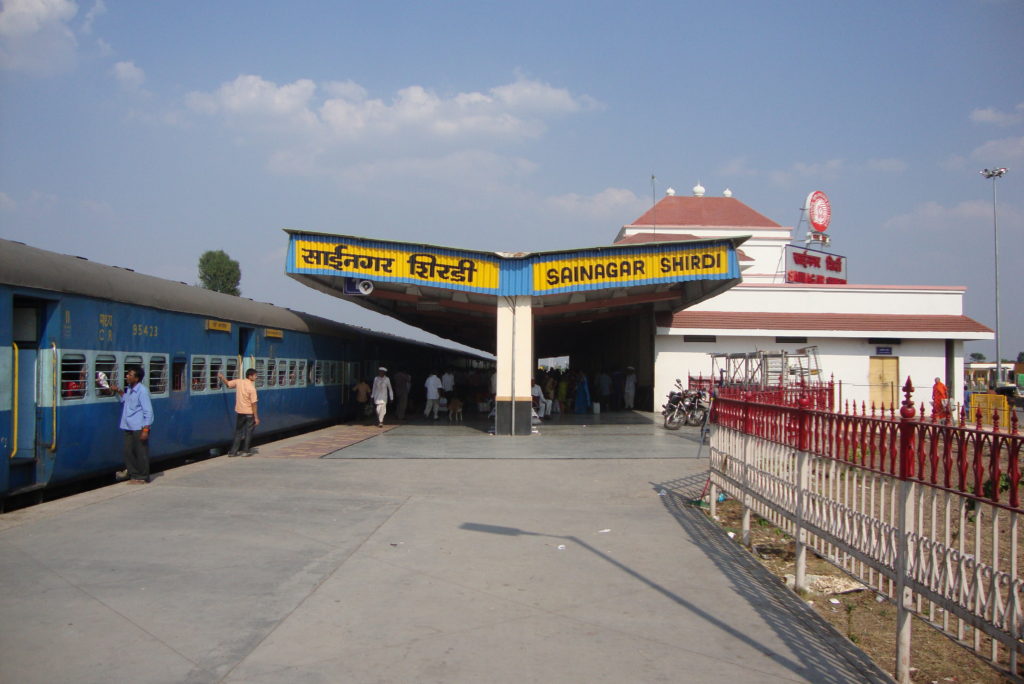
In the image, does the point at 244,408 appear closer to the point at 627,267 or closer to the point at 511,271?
the point at 511,271

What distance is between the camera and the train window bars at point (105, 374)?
33.0ft

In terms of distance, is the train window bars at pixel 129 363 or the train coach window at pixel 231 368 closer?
the train window bars at pixel 129 363

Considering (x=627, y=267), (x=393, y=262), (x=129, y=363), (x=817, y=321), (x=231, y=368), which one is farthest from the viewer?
(x=817, y=321)

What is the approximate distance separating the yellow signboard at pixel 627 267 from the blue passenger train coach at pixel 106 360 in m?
6.29

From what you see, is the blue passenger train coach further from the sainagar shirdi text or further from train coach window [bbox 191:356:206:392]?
the sainagar shirdi text

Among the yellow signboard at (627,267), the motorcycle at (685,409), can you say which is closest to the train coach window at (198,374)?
the yellow signboard at (627,267)

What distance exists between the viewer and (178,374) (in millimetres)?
12461

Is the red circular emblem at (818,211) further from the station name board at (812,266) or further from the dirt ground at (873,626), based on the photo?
the dirt ground at (873,626)

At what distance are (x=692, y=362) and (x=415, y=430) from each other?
1114 cm

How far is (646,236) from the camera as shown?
3569cm

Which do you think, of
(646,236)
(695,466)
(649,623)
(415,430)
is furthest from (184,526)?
(646,236)

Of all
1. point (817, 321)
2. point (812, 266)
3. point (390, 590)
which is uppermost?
point (812, 266)

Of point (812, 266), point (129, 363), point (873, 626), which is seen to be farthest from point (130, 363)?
point (812, 266)

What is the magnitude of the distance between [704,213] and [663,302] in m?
15.9
